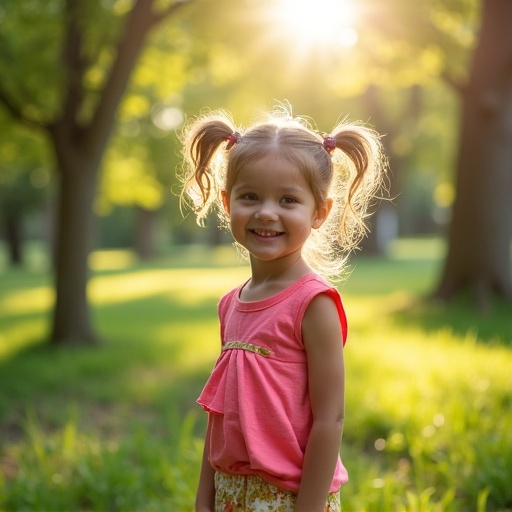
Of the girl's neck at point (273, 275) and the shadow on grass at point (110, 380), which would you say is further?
the shadow on grass at point (110, 380)

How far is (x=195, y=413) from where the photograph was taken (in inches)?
253

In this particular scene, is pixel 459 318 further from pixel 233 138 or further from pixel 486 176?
pixel 233 138

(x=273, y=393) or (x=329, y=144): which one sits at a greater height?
(x=329, y=144)

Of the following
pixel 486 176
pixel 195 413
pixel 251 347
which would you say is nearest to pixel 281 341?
pixel 251 347

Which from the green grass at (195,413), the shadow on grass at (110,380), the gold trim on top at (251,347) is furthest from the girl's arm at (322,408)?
the shadow on grass at (110,380)

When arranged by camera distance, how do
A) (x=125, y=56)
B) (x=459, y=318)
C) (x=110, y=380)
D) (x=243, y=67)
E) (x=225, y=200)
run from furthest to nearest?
1. (x=243, y=67)
2. (x=459, y=318)
3. (x=125, y=56)
4. (x=110, y=380)
5. (x=225, y=200)

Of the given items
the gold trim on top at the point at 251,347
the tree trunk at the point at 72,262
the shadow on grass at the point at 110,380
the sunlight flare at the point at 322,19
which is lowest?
the shadow on grass at the point at 110,380

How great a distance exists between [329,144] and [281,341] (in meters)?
0.58

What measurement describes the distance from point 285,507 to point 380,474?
261 centimetres

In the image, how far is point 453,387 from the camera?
19.8 ft

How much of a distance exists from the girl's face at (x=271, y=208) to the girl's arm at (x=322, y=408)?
0.67 feet

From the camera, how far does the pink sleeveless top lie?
2170mm

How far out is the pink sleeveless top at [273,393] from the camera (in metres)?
2.17

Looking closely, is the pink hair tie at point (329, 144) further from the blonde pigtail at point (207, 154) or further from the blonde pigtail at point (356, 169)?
the blonde pigtail at point (207, 154)
